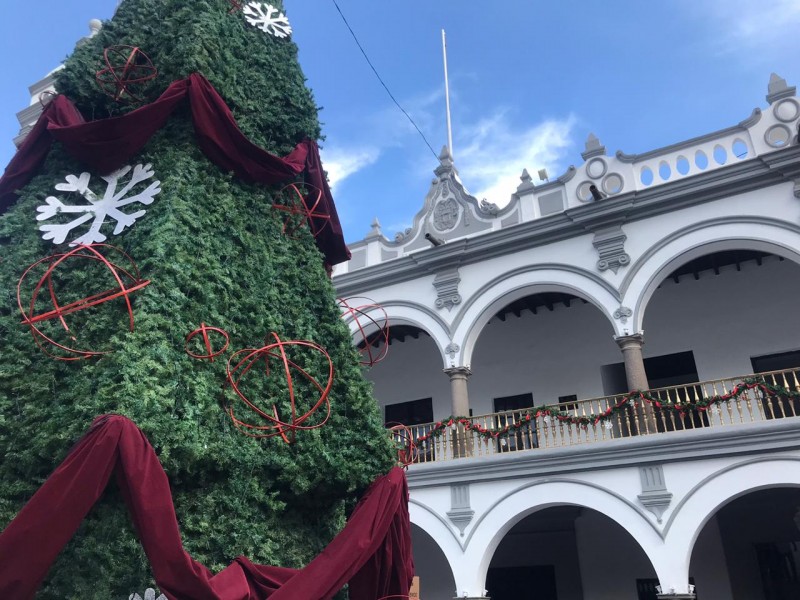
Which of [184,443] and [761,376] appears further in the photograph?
[761,376]

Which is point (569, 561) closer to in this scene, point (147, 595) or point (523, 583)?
point (523, 583)

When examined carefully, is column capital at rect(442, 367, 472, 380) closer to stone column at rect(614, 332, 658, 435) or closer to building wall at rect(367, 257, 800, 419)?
building wall at rect(367, 257, 800, 419)

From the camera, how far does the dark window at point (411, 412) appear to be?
49.9ft

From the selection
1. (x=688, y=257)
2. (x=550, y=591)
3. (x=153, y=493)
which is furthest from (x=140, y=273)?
(x=550, y=591)

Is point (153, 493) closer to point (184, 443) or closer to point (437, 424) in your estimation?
point (184, 443)

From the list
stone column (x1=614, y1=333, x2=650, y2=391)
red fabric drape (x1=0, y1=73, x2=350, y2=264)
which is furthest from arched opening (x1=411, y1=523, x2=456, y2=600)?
red fabric drape (x1=0, y1=73, x2=350, y2=264)

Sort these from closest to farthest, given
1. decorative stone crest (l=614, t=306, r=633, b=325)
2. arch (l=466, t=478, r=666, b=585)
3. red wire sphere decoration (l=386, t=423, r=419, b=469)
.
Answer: red wire sphere decoration (l=386, t=423, r=419, b=469) → arch (l=466, t=478, r=666, b=585) → decorative stone crest (l=614, t=306, r=633, b=325)

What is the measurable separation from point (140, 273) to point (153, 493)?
51.1 inches

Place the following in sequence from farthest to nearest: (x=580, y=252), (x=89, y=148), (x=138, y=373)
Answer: (x=580, y=252)
(x=89, y=148)
(x=138, y=373)

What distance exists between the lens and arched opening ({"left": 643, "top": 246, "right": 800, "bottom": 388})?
1221 cm

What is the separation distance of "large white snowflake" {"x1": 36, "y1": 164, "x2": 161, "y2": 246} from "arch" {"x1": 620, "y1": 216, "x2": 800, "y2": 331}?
29.4ft

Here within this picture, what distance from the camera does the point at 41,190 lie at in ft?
13.9

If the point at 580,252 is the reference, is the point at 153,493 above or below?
below

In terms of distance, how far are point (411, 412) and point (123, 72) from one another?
39.2 feet
